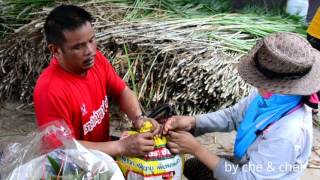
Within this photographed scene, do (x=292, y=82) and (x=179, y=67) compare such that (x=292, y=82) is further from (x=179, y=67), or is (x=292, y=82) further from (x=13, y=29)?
(x=13, y=29)

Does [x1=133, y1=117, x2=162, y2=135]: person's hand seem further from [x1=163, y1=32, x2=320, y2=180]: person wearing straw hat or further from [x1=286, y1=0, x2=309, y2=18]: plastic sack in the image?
[x1=286, y1=0, x2=309, y2=18]: plastic sack

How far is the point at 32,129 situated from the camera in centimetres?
383

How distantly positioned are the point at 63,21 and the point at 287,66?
1029 mm

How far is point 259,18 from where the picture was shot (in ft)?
14.4

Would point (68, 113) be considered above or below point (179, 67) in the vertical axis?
above

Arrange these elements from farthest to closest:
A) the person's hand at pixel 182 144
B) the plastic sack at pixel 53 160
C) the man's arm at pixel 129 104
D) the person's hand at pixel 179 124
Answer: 1. the man's arm at pixel 129 104
2. the person's hand at pixel 179 124
3. the person's hand at pixel 182 144
4. the plastic sack at pixel 53 160

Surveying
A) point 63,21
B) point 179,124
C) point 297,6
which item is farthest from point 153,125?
point 297,6

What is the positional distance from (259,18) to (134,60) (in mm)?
1488

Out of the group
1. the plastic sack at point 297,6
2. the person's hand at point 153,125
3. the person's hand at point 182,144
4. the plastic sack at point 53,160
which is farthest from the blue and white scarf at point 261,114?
the plastic sack at point 297,6

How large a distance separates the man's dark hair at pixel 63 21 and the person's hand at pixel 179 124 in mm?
615

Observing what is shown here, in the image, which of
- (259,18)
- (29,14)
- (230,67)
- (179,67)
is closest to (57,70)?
(179,67)

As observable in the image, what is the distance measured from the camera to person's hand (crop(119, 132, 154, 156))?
1.84 meters

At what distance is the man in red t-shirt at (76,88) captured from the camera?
1.97 m

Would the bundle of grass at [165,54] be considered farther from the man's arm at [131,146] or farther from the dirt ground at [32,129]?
the man's arm at [131,146]
